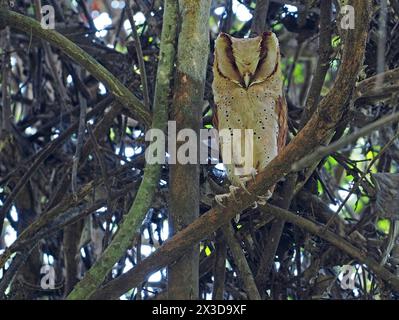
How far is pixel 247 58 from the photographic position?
140 inches

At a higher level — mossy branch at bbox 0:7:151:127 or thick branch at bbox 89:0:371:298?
mossy branch at bbox 0:7:151:127

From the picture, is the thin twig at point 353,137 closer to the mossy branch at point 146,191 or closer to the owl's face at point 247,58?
the mossy branch at point 146,191

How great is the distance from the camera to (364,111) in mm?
4250

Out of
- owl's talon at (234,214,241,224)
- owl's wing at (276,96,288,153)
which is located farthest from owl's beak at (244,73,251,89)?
owl's talon at (234,214,241,224)

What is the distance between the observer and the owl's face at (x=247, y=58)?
140 inches

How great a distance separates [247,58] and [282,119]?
40cm

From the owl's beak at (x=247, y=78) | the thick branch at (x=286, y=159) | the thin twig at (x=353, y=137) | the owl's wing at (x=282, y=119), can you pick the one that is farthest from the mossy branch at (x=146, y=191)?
the thin twig at (x=353, y=137)

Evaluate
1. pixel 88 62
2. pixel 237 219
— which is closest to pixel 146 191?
pixel 88 62

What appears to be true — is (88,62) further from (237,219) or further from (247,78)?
(237,219)

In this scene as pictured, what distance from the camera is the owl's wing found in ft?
12.2

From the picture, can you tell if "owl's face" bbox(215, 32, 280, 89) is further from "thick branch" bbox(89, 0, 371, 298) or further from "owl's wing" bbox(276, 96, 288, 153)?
"thick branch" bbox(89, 0, 371, 298)

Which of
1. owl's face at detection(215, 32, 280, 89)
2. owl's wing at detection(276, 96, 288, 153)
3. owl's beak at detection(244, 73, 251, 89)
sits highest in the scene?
owl's face at detection(215, 32, 280, 89)
